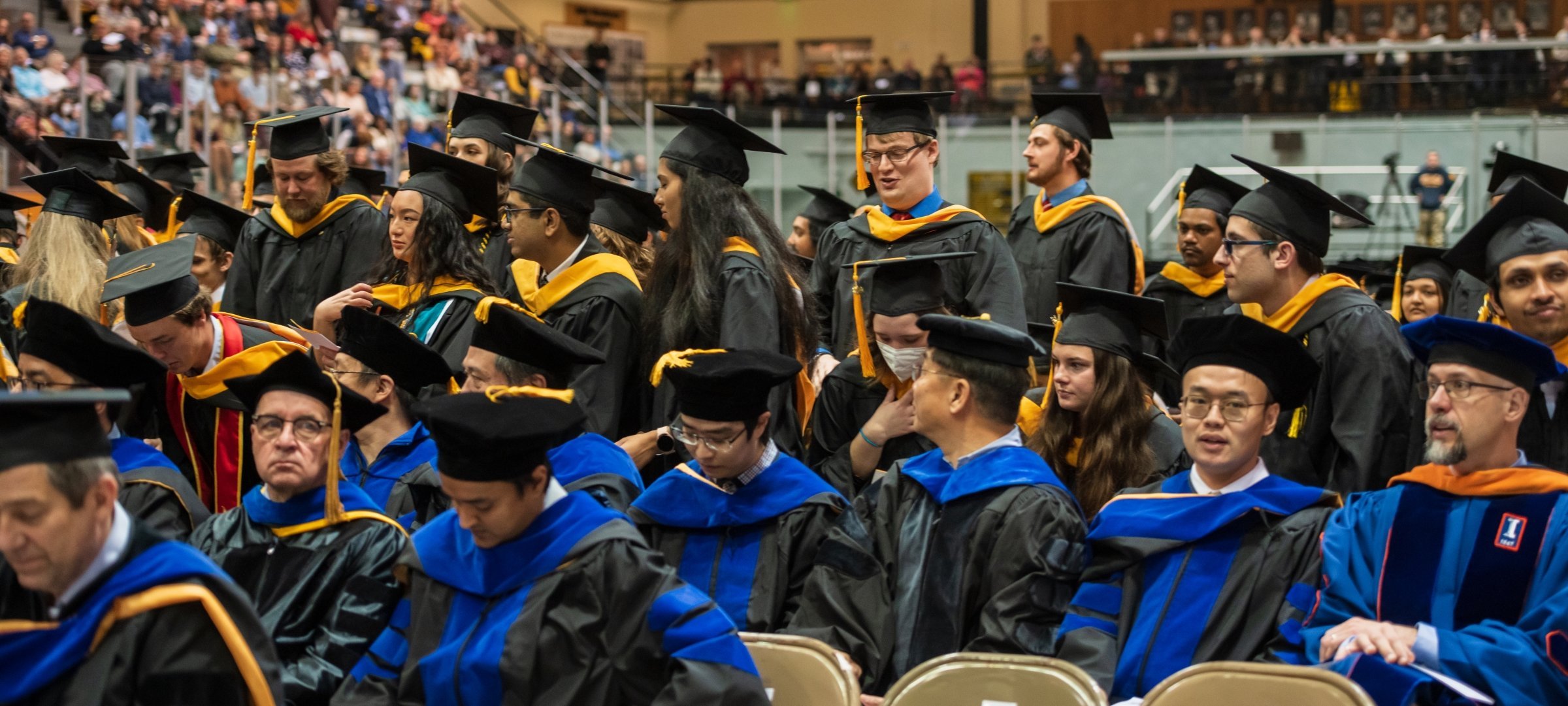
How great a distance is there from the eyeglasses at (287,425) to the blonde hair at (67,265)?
1911mm

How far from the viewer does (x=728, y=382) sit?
12.0ft

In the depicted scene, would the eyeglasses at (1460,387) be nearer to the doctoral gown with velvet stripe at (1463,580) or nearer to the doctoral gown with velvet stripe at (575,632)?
the doctoral gown with velvet stripe at (1463,580)

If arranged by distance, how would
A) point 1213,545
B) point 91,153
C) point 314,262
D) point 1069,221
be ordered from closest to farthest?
point 1213,545 < point 314,262 < point 1069,221 < point 91,153

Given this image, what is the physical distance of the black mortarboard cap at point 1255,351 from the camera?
3666mm

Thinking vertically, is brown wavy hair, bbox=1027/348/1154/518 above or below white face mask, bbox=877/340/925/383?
below

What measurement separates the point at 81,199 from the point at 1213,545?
15.0 feet

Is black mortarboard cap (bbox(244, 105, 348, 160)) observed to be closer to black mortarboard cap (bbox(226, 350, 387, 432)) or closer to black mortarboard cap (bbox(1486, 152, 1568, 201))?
black mortarboard cap (bbox(226, 350, 387, 432))

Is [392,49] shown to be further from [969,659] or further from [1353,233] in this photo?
[969,659]

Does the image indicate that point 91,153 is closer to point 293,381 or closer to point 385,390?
point 385,390

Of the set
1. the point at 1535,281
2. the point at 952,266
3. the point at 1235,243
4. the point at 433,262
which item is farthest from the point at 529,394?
the point at 1535,281

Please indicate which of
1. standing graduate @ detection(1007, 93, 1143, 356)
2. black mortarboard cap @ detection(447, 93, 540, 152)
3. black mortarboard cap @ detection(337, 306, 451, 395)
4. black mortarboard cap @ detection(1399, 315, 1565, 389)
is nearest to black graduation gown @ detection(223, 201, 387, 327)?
black mortarboard cap @ detection(447, 93, 540, 152)

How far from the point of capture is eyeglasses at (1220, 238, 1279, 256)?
4746mm

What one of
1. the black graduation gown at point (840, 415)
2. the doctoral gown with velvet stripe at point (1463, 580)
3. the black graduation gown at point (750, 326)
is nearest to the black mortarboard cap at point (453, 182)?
the black graduation gown at point (750, 326)

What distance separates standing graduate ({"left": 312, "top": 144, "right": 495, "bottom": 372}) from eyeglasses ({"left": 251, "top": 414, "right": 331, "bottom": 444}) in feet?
4.83
